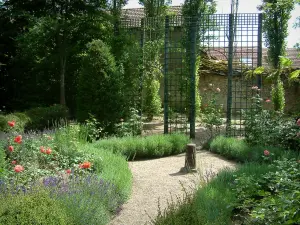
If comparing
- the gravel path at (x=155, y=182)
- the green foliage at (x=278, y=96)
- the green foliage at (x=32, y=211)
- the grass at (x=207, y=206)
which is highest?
the green foliage at (x=278, y=96)

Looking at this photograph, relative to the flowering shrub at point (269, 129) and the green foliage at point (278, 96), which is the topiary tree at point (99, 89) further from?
the green foliage at point (278, 96)

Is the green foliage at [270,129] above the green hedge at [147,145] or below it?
above

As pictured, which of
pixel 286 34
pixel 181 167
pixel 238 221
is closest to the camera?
pixel 238 221

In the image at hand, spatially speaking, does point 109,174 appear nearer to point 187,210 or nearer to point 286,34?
point 187,210

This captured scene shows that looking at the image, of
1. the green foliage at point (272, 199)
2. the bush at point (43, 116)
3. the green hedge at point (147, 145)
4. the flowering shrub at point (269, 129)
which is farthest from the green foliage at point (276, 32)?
the green foliage at point (272, 199)

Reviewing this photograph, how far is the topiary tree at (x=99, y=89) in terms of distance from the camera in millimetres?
9352

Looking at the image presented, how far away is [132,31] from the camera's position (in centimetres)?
1145

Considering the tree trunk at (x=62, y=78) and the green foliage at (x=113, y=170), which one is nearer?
the green foliage at (x=113, y=170)

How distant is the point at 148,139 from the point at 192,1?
24.6 ft

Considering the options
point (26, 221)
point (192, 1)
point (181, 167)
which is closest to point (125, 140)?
point (181, 167)

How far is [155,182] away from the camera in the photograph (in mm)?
5820

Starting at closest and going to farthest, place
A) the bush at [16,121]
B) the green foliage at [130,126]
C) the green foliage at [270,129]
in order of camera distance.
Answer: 1. the green foliage at [270,129]
2. the bush at [16,121]
3. the green foliage at [130,126]

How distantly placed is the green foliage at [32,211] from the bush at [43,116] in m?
6.88

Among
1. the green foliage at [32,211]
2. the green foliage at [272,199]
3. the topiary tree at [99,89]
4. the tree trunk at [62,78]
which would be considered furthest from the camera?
the tree trunk at [62,78]
